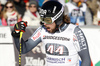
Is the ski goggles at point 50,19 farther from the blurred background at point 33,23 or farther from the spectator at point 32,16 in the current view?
the spectator at point 32,16

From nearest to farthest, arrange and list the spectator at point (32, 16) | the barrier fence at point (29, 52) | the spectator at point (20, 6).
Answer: the barrier fence at point (29, 52) < the spectator at point (32, 16) < the spectator at point (20, 6)

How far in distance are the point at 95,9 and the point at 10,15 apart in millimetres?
2528

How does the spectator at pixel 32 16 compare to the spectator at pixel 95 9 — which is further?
the spectator at pixel 95 9

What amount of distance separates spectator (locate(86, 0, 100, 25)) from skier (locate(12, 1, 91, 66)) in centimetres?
302

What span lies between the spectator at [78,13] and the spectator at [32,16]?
0.89m

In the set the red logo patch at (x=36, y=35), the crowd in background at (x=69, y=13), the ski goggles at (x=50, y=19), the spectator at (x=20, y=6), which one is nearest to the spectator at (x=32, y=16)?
the crowd in background at (x=69, y=13)

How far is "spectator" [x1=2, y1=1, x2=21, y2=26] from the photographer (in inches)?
246

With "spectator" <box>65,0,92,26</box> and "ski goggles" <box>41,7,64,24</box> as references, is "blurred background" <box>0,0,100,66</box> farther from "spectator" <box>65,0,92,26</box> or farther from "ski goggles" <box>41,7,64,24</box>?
"ski goggles" <box>41,7,64,24</box>

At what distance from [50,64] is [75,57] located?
0.41 metres

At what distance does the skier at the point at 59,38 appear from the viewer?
10.6 feet

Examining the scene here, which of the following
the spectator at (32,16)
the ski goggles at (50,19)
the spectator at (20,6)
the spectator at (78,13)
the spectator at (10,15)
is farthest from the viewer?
the spectator at (20,6)

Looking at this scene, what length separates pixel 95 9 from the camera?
647 cm

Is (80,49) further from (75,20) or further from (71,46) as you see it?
(75,20)

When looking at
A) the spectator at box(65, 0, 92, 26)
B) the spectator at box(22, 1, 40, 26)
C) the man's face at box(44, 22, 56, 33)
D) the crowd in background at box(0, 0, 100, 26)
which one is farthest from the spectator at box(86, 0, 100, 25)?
the man's face at box(44, 22, 56, 33)
